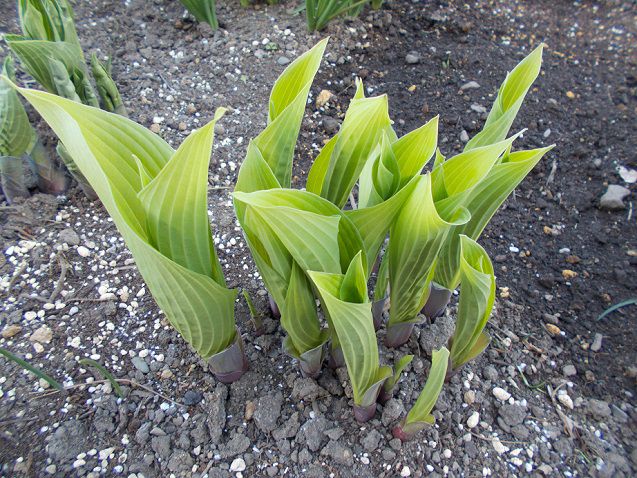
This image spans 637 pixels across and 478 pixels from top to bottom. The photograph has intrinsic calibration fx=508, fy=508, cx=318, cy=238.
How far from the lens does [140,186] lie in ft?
3.29

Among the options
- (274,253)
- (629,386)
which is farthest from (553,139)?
(274,253)

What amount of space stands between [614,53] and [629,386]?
1957 millimetres

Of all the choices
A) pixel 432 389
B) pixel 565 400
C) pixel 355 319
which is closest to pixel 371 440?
pixel 432 389

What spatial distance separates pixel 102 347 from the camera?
1.48 m

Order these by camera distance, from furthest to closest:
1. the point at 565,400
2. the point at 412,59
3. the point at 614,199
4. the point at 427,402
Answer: the point at 412,59, the point at 614,199, the point at 565,400, the point at 427,402

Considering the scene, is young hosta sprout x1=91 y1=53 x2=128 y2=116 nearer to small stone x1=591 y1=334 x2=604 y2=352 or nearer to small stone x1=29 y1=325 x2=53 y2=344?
small stone x1=29 y1=325 x2=53 y2=344

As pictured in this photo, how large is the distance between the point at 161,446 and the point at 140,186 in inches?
27.5

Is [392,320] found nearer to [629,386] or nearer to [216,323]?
[216,323]

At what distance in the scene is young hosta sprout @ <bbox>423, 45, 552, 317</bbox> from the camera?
109 centimetres

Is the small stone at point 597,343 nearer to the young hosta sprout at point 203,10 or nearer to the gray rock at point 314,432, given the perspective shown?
the gray rock at point 314,432

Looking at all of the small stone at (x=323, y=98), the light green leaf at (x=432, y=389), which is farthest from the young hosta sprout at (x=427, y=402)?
the small stone at (x=323, y=98)

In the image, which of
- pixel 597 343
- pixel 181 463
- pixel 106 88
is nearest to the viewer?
pixel 181 463

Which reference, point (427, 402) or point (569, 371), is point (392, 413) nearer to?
point (427, 402)

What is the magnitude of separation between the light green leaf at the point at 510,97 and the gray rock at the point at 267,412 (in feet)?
2.76
